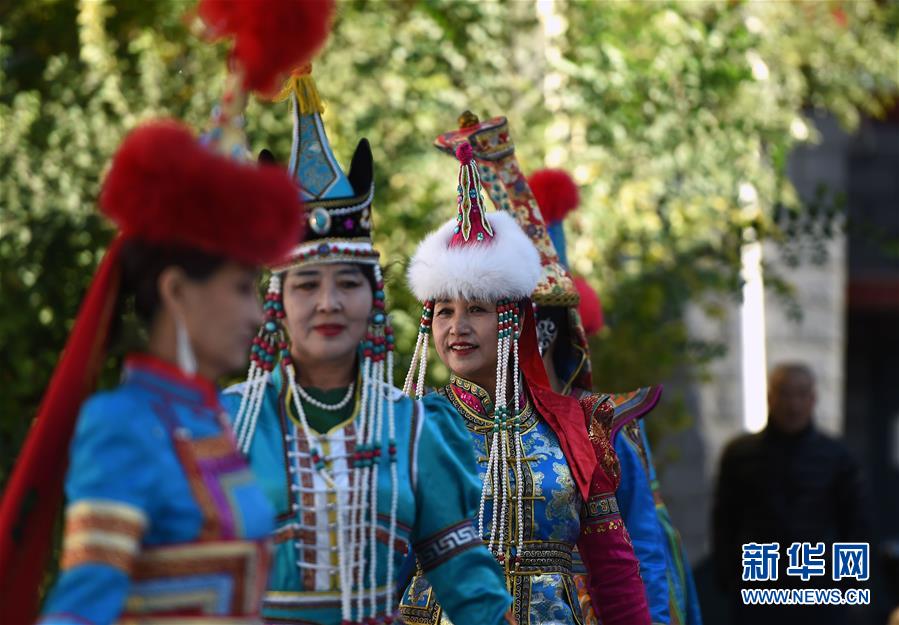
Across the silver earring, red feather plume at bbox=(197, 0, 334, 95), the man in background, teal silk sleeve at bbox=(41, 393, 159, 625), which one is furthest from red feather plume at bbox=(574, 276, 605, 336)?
teal silk sleeve at bbox=(41, 393, 159, 625)

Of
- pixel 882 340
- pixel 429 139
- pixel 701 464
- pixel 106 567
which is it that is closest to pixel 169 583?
pixel 106 567

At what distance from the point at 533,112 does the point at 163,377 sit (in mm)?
5531

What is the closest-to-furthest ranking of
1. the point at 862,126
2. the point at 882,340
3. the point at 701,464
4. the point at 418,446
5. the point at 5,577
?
the point at 5,577 < the point at 418,446 < the point at 701,464 < the point at 862,126 < the point at 882,340

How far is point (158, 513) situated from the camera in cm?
272

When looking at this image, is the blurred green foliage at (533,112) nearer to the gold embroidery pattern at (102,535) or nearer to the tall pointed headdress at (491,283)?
the tall pointed headdress at (491,283)

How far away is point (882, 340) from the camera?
50.2 ft

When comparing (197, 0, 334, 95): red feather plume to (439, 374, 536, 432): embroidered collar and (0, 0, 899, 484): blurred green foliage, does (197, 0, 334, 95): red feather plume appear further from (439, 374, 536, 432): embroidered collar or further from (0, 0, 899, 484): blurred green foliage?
(0, 0, 899, 484): blurred green foliage

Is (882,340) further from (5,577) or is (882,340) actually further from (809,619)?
(5,577)

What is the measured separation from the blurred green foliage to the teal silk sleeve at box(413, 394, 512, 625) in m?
3.57

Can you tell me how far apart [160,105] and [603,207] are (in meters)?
2.19

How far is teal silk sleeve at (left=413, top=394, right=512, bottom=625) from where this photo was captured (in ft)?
11.9

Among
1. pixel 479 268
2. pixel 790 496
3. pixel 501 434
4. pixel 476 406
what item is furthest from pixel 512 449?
pixel 790 496

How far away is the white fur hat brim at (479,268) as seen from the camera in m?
4.55

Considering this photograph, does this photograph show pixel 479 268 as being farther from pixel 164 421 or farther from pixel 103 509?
pixel 103 509
